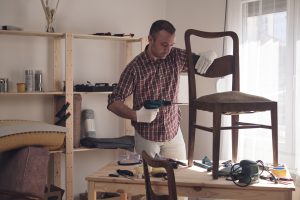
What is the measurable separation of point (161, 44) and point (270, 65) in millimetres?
1202

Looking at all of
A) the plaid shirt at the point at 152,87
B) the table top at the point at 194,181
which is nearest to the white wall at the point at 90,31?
Answer: the plaid shirt at the point at 152,87

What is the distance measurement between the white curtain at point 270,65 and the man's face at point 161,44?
1137mm

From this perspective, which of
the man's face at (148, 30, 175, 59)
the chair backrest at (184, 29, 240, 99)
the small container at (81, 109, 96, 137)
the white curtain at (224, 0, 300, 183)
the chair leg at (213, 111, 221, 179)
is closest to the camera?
the chair leg at (213, 111, 221, 179)

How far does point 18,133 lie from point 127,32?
202cm

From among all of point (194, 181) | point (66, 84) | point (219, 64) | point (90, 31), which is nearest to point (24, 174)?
point (194, 181)

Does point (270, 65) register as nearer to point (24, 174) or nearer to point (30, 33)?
point (30, 33)

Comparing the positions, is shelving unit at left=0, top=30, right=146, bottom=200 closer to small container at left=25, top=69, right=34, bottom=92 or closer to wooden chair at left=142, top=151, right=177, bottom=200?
small container at left=25, top=69, right=34, bottom=92

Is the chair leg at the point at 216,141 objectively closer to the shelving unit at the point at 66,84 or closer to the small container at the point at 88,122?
the shelving unit at the point at 66,84

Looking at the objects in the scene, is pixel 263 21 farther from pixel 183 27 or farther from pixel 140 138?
pixel 140 138

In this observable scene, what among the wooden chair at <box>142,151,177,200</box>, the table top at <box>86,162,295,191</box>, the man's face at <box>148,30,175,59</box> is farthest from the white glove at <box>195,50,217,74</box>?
the wooden chair at <box>142,151,177,200</box>

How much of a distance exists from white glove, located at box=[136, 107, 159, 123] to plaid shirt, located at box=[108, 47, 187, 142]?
134 millimetres

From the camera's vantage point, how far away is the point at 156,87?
2.17m

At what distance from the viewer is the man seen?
213cm

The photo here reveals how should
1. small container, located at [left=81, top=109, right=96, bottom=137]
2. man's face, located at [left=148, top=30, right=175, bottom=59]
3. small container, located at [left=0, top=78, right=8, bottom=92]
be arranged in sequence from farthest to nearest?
small container, located at [left=81, top=109, right=96, bottom=137] → small container, located at [left=0, top=78, right=8, bottom=92] → man's face, located at [left=148, top=30, right=175, bottom=59]
